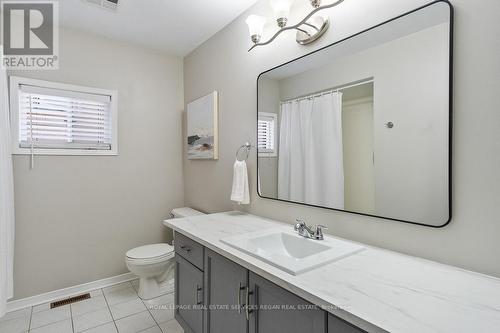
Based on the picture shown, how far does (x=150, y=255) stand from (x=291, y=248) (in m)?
1.42

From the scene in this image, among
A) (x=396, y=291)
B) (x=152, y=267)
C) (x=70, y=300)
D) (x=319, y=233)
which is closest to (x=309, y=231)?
(x=319, y=233)

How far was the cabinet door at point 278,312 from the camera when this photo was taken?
2.87ft

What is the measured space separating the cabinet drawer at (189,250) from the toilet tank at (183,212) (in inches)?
29.5

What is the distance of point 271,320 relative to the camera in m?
1.04

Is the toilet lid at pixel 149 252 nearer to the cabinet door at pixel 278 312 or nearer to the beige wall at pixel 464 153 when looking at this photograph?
the beige wall at pixel 464 153

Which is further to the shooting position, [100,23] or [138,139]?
[138,139]

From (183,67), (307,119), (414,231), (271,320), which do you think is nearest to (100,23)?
(183,67)

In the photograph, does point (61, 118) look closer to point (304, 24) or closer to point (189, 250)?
point (189, 250)

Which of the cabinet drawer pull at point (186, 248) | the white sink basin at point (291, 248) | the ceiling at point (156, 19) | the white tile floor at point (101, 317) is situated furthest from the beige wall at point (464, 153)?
the white tile floor at point (101, 317)

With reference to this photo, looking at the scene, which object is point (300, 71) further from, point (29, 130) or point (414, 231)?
point (29, 130)

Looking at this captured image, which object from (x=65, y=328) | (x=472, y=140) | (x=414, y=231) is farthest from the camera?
(x=65, y=328)

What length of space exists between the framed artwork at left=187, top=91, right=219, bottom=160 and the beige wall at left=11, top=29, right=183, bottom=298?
0.31 metres

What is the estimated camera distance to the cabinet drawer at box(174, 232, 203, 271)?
151cm

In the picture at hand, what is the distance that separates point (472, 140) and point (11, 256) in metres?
2.88
